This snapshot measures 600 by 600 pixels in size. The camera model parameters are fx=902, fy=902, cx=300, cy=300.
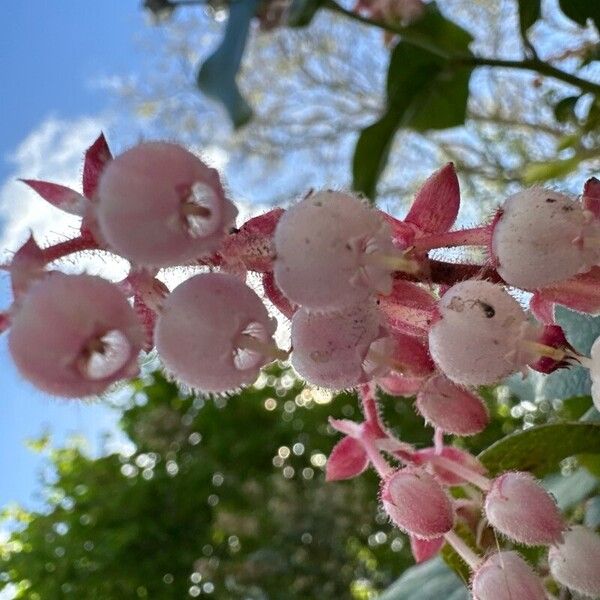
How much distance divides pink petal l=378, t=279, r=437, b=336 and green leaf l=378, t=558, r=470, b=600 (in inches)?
11.7

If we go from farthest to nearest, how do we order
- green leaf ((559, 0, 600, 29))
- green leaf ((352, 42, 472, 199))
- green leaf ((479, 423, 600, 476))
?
→ green leaf ((352, 42, 472, 199)) < green leaf ((559, 0, 600, 29)) < green leaf ((479, 423, 600, 476))

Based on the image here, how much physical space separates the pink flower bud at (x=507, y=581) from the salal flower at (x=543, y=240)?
3.5 inches

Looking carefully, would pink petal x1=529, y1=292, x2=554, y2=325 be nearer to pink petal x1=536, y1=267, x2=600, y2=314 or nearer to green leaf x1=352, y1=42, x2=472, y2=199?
pink petal x1=536, y1=267, x2=600, y2=314

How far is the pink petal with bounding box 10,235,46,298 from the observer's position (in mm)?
207

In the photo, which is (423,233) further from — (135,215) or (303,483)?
(303,483)

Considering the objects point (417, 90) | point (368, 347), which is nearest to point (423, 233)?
point (368, 347)

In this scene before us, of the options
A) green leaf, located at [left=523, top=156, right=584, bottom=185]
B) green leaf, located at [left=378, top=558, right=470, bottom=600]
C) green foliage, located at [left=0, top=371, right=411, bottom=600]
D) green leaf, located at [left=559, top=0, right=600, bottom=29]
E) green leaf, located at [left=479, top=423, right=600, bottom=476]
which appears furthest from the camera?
green foliage, located at [left=0, top=371, right=411, bottom=600]

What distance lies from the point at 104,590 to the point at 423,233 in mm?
1650

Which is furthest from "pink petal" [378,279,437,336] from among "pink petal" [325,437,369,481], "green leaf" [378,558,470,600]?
"green leaf" [378,558,470,600]

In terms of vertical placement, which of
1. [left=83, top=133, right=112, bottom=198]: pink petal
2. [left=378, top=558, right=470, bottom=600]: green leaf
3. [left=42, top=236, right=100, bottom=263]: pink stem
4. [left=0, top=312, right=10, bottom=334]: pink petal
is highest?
[left=83, top=133, right=112, bottom=198]: pink petal

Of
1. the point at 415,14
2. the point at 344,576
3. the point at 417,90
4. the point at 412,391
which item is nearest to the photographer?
the point at 412,391

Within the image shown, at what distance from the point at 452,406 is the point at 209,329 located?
4.5 inches

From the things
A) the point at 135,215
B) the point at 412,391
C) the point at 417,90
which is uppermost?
the point at 135,215

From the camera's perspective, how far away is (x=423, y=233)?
10.1 inches
